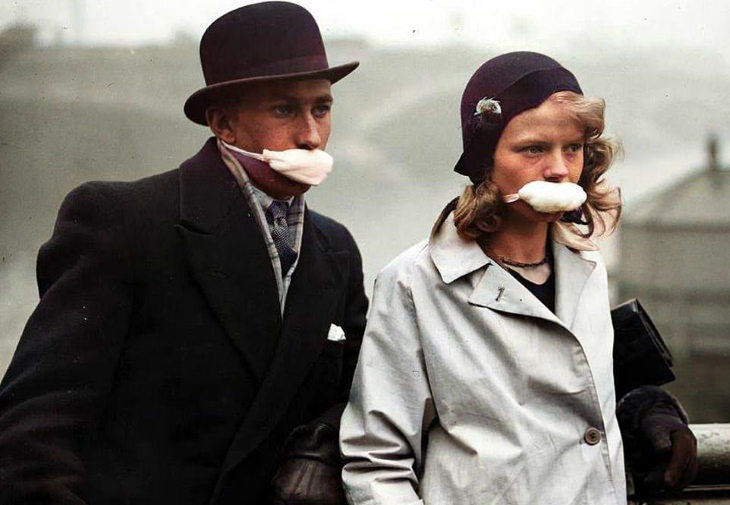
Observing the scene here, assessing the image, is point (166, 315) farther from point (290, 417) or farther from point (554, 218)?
point (554, 218)

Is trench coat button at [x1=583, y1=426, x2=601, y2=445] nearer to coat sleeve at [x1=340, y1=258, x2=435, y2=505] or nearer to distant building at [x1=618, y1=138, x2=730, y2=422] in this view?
coat sleeve at [x1=340, y1=258, x2=435, y2=505]

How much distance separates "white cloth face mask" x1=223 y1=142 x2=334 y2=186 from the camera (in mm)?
2721

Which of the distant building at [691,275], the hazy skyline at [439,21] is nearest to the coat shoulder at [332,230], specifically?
the hazy skyline at [439,21]

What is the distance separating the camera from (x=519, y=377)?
2.73 metres

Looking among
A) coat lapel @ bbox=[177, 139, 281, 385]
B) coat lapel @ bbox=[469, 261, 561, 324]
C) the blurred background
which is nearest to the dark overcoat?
coat lapel @ bbox=[177, 139, 281, 385]

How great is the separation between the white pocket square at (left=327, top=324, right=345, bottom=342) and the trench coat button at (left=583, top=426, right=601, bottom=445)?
1.98 ft


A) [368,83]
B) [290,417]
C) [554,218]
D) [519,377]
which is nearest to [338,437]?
[290,417]

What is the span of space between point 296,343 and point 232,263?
0.23 metres

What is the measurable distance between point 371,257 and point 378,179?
8.5 inches

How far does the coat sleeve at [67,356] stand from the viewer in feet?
8.21

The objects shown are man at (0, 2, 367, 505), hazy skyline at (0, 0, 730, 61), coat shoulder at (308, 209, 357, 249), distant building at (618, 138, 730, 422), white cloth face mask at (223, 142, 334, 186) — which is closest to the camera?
man at (0, 2, 367, 505)

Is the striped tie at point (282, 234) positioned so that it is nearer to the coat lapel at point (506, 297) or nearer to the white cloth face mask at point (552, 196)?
the coat lapel at point (506, 297)

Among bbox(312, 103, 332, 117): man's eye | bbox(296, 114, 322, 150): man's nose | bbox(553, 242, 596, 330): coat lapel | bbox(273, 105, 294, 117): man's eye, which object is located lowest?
bbox(553, 242, 596, 330): coat lapel

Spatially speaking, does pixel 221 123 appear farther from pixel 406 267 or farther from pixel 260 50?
pixel 406 267
